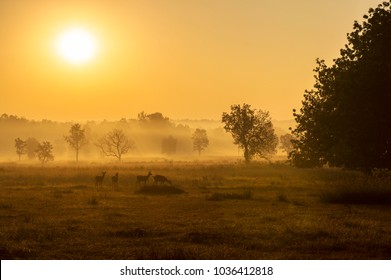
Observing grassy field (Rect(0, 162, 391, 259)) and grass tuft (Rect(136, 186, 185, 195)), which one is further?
grass tuft (Rect(136, 186, 185, 195))

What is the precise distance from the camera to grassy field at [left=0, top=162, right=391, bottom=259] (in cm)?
1738

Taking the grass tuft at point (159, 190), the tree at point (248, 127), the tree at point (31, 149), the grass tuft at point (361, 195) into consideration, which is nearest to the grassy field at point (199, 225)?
the grass tuft at point (361, 195)

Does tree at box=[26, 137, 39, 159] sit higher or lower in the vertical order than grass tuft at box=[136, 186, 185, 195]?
higher

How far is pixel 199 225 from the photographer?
23031 millimetres

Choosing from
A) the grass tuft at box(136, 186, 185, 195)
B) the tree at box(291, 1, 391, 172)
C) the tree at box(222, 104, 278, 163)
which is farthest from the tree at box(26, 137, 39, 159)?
the tree at box(291, 1, 391, 172)

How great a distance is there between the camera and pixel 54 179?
56.4 meters

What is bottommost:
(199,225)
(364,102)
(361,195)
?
(199,225)

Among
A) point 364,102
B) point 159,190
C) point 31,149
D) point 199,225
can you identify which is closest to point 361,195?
point 364,102

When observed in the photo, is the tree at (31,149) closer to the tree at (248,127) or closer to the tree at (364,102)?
the tree at (248,127)

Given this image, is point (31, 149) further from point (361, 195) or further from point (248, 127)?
point (361, 195)

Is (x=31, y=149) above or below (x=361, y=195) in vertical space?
above

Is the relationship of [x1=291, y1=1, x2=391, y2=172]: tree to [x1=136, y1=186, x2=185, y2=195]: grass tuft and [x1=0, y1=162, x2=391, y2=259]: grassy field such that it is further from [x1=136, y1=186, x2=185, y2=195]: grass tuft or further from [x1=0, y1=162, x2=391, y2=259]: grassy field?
[x1=136, y1=186, x2=185, y2=195]: grass tuft

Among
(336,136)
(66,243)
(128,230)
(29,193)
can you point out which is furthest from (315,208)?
(29,193)
